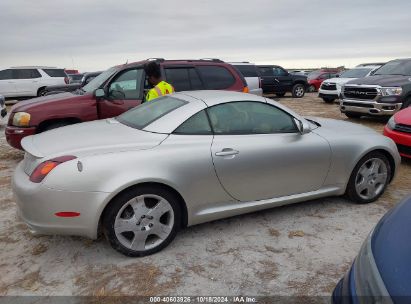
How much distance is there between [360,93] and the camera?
9641mm

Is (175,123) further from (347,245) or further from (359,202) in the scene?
(359,202)

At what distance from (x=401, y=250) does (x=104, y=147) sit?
230 centimetres

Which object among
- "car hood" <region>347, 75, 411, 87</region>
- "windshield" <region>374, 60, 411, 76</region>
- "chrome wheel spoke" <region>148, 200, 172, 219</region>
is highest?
"windshield" <region>374, 60, 411, 76</region>

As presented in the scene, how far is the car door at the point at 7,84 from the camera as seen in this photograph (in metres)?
15.9

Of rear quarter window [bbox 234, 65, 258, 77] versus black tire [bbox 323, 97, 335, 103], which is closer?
rear quarter window [bbox 234, 65, 258, 77]

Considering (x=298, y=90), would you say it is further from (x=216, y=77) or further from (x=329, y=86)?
(x=216, y=77)

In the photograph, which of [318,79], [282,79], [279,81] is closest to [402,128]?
[279,81]

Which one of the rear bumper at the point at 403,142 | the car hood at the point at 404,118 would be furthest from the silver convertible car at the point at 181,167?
the car hood at the point at 404,118

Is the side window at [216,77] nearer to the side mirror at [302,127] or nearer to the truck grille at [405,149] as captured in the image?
the side mirror at [302,127]

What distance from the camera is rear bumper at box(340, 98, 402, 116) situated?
8898 mm

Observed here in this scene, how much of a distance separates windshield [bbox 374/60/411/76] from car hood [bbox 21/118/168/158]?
29.7 ft

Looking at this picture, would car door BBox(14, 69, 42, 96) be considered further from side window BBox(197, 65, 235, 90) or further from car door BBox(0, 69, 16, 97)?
side window BBox(197, 65, 235, 90)

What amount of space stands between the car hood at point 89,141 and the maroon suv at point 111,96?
227 centimetres

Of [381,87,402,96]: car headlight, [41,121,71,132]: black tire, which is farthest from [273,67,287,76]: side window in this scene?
[41,121,71,132]: black tire
